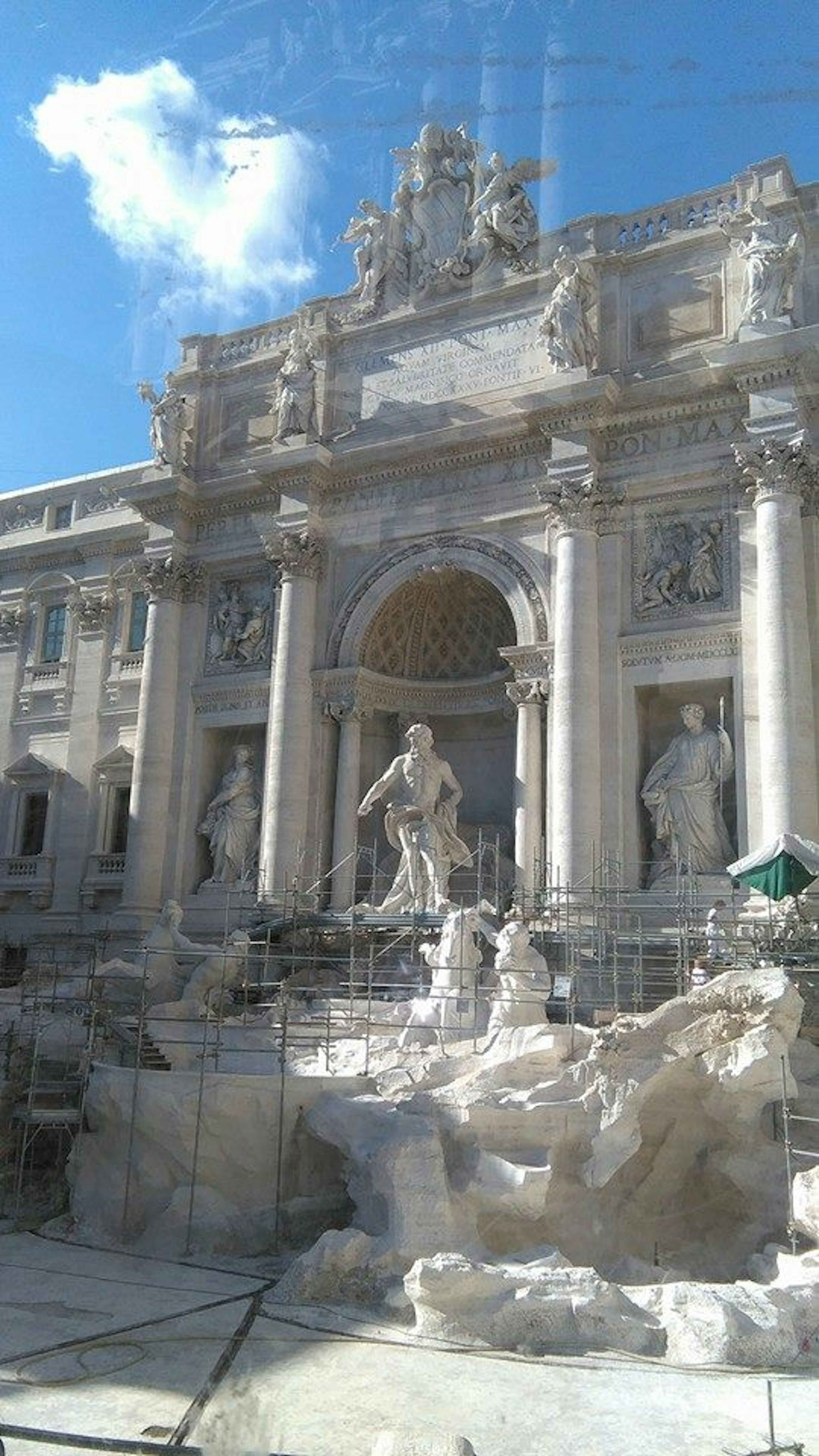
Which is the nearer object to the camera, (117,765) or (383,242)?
(383,242)

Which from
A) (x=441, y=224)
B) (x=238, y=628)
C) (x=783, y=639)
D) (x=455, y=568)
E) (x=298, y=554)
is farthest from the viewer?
(x=238, y=628)

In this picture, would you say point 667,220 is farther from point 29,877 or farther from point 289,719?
point 29,877

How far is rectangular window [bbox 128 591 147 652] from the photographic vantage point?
29.1 metres

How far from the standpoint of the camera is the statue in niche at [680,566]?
21.9 meters

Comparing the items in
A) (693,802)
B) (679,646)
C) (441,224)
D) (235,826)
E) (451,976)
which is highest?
(441,224)

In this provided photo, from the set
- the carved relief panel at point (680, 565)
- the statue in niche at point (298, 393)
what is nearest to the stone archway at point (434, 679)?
the carved relief panel at point (680, 565)

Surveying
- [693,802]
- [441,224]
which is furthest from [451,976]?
[441,224]

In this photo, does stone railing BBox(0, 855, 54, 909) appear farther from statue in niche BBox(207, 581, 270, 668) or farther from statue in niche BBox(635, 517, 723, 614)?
statue in niche BBox(635, 517, 723, 614)

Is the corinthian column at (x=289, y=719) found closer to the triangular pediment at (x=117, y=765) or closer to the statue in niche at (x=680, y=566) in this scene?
the triangular pediment at (x=117, y=765)

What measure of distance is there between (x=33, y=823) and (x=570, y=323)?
17.3m

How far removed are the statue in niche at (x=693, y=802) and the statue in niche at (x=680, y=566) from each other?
2087 millimetres

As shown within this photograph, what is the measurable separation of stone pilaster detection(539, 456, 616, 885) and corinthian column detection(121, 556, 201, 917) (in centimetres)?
896

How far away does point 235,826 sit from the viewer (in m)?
25.6

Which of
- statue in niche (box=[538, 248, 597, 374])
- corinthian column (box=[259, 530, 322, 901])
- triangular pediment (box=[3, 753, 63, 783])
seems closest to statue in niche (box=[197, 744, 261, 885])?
corinthian column (box=[259, 530, 322, 901])
